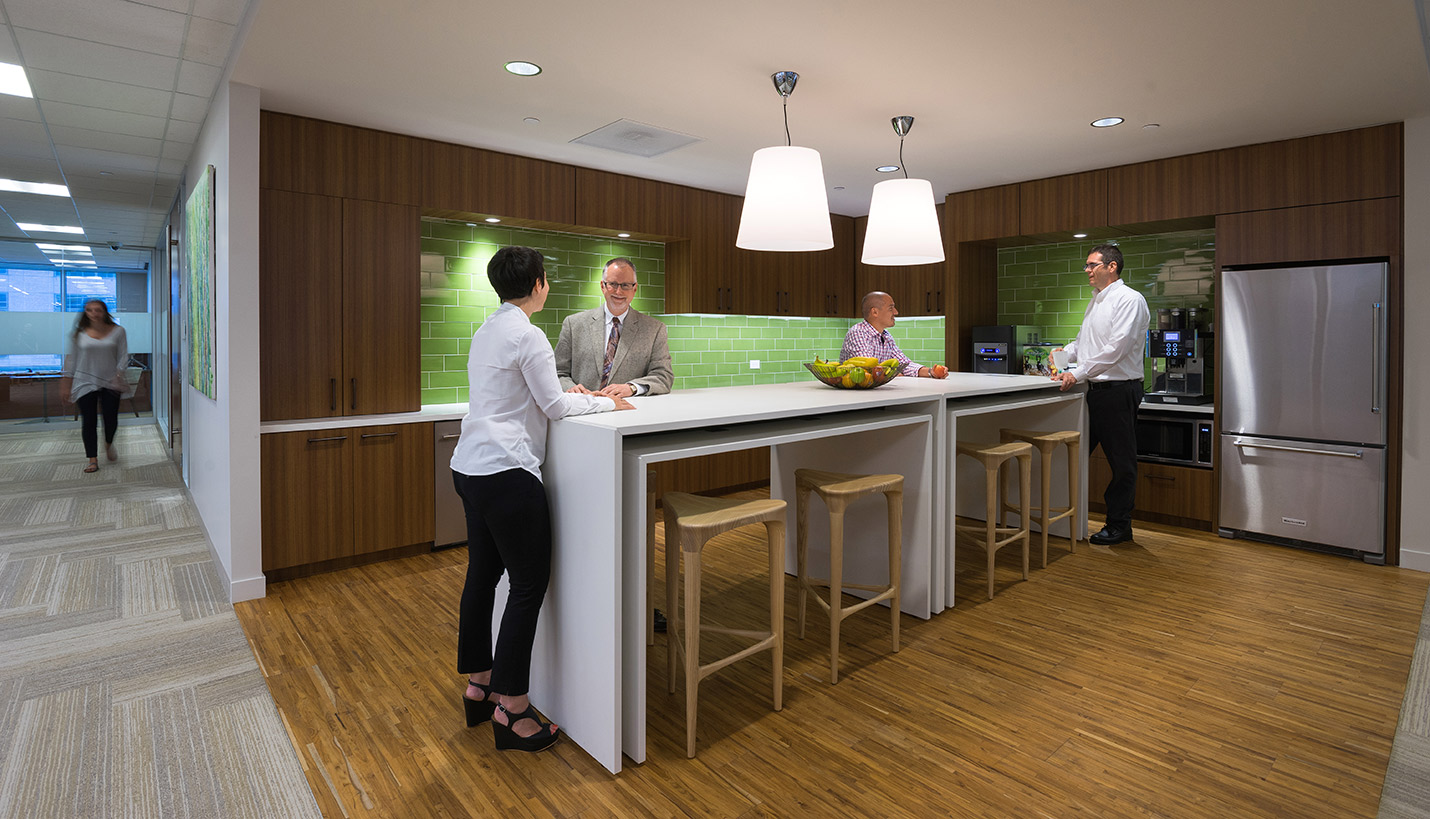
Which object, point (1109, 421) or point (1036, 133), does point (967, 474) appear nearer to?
point (1109, 421)

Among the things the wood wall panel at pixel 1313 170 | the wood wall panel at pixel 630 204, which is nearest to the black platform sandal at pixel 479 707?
the wood wall panel at pixel 630 204

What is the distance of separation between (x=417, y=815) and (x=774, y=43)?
2.90 metres

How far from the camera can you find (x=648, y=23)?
281 cm

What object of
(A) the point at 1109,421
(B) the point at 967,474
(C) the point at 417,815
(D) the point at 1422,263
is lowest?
(C) the point at 417,815

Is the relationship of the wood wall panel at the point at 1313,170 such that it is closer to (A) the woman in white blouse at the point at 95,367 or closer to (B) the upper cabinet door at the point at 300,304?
(B) the upper cabinet door at the point at 300,304

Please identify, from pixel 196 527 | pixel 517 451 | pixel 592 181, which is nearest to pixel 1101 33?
pixel 517 451

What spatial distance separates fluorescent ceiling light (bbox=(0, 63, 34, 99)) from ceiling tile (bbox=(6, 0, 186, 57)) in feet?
2.21

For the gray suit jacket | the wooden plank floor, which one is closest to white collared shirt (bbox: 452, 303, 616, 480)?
the wooden plank floor

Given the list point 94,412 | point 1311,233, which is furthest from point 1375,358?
point 94,412

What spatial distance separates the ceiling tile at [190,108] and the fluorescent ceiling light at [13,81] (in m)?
0.60

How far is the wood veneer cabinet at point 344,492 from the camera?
3.83 meters

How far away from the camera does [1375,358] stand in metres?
4.12

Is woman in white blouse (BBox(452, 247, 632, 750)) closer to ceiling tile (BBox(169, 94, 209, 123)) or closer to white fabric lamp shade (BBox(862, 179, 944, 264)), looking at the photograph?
white fabric lamp shade (BBox(862, 179, 944, 264))

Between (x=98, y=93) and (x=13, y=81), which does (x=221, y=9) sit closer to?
(x=98, y=93)
